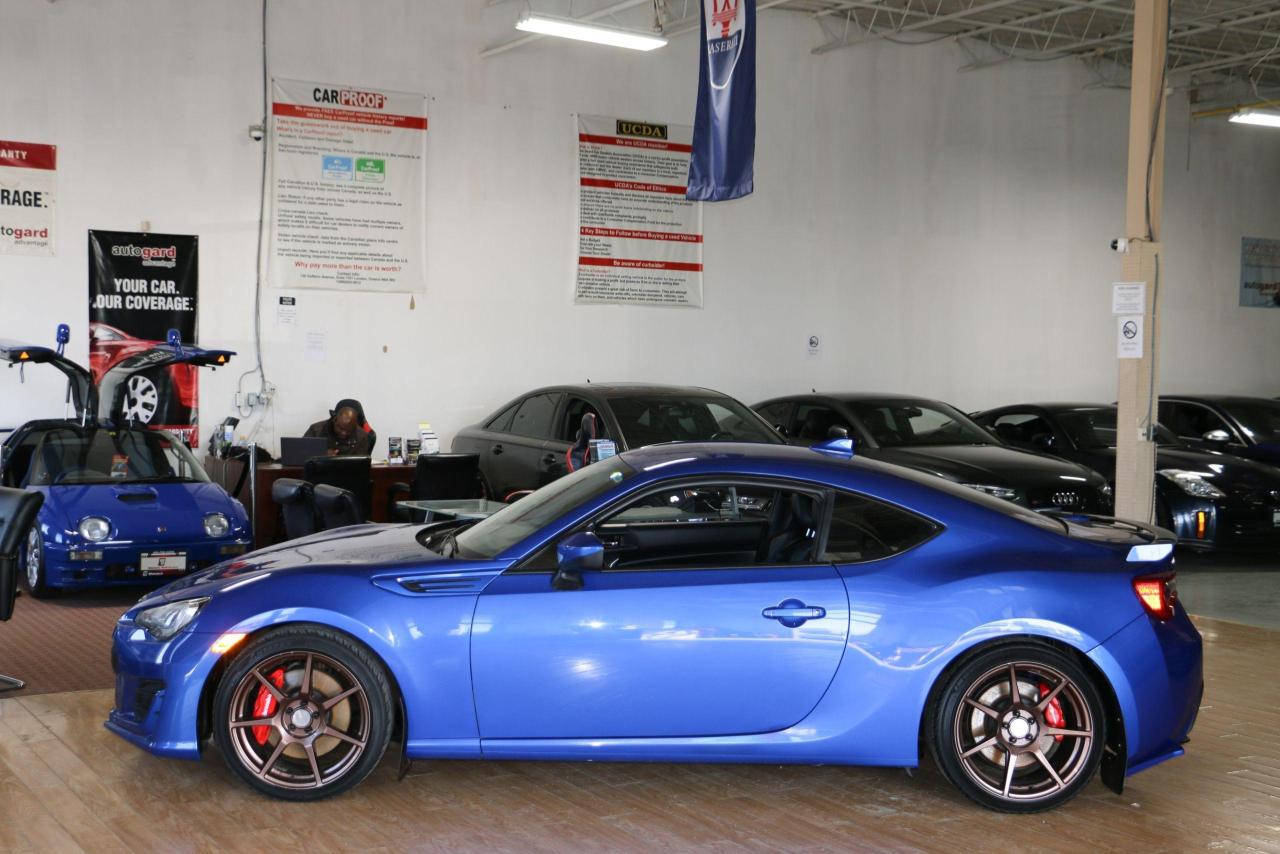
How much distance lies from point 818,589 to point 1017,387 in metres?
12.1

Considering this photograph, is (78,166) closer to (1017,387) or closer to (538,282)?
(538,282)

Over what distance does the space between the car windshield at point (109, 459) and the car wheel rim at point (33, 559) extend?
1.22 feet

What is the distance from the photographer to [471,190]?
480 inches

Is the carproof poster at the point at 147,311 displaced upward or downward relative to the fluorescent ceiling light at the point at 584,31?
downward

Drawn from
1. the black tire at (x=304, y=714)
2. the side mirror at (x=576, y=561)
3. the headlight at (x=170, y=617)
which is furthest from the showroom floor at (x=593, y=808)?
the side mirror at (x=576, y=561)

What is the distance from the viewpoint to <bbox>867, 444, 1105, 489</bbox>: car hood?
30.0 feet

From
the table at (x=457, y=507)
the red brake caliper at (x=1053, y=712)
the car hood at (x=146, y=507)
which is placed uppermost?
the table at (x=457, y=507)

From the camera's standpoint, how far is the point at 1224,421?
11273mm

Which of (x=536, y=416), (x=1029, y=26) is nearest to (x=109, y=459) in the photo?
(x=536, y=416)

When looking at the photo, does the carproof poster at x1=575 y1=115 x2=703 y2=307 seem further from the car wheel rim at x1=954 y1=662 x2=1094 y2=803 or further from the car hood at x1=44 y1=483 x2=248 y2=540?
the car wheel rim at x1=954 y1=662 x2=1094 y2=803

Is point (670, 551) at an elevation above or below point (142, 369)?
below

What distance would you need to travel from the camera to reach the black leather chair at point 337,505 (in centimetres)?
644

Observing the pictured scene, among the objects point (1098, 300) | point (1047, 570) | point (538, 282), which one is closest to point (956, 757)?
point (1047, 570)

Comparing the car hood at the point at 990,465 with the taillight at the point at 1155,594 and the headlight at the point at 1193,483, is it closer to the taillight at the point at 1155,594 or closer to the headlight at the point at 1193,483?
the headlight at the point at 1193,483
